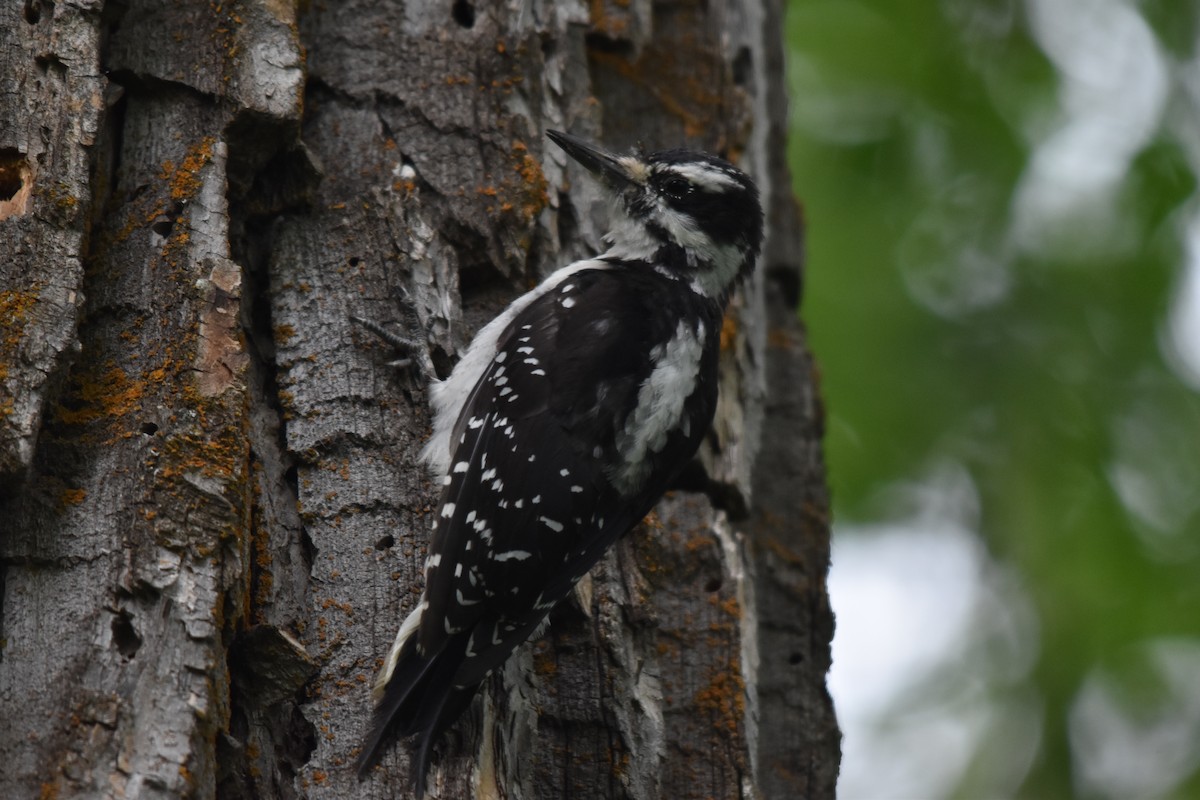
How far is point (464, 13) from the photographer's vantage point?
385 cm

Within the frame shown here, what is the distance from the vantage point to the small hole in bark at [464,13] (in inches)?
151

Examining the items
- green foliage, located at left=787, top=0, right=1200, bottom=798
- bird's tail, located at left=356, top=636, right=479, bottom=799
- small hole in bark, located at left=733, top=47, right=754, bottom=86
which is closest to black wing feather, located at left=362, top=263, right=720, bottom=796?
bird's tail, located at left=356, top=636, right=479, bottom=799

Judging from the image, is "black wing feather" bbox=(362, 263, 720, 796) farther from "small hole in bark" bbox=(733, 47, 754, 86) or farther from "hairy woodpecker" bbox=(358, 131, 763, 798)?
"small hole in bark" bbox=(733, 47, 754, 86)

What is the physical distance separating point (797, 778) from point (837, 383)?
87.4 inches

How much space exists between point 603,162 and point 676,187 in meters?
0.37

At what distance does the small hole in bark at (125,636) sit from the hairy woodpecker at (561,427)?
52 centimetres

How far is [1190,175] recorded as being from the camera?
5695mm

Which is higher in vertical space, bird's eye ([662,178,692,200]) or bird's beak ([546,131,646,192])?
bird's eye ([662,178,692,200])

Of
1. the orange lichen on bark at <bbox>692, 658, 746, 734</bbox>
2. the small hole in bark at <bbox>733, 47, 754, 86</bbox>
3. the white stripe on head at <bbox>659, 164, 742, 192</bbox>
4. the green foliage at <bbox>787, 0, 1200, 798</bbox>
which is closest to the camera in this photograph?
the orange lichen on bark at <bbox>692, 658, 746, 734</bbox>

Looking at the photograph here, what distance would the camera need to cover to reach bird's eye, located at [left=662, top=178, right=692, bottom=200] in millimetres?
4242

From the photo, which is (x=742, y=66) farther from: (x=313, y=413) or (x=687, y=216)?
(x=313, y=413)

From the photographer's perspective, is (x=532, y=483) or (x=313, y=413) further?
(x=532, y=483)

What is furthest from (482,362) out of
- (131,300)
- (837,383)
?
(837,383)

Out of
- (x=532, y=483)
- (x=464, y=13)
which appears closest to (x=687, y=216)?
(x=464, y=13)
